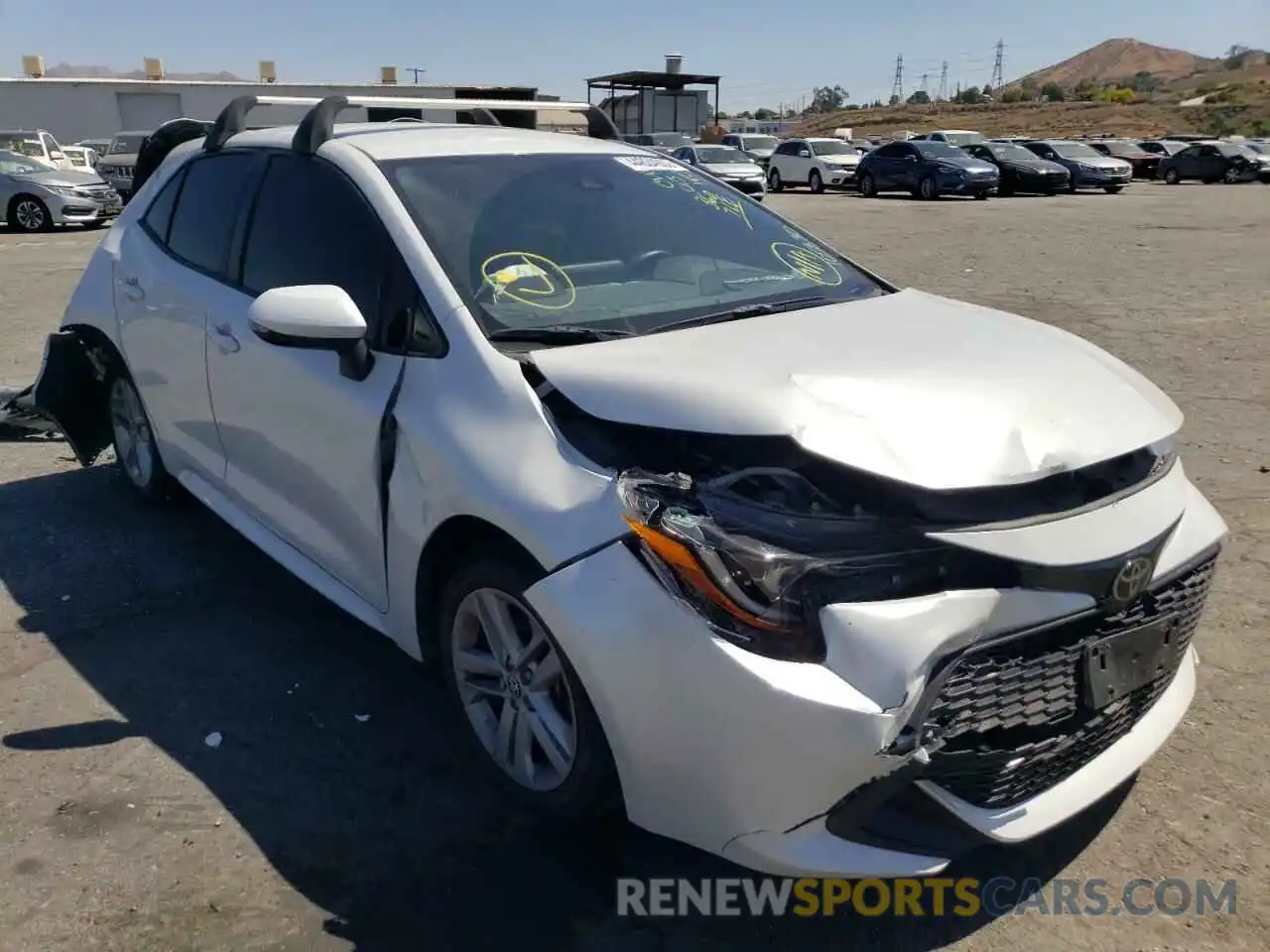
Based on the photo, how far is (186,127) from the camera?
5000 millimetres

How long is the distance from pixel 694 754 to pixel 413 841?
3.18ft

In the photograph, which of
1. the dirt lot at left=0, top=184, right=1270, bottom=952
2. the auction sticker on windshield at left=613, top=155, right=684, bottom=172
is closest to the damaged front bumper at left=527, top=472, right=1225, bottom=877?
the dirt lot at left=0, top=184, right=1270, bottom=952

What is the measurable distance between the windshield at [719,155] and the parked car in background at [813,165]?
5.08m

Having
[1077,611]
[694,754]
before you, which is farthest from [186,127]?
[1077,611]

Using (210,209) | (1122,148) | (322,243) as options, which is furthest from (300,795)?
(1122,148)

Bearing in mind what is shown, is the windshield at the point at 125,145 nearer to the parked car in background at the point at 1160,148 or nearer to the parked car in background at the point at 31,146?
the parked car in background at the point at 31,146

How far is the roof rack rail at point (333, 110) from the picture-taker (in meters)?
3.69

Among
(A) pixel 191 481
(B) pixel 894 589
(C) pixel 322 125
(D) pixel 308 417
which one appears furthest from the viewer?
(A) pixel 191 481

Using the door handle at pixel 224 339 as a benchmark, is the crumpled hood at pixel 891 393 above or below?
above

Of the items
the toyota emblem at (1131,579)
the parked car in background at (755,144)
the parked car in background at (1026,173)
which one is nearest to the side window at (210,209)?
the toyota emblem at (1131,579)

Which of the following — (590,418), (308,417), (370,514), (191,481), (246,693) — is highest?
(590,418)

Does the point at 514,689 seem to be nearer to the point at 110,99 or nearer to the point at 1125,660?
the point at 1125,660

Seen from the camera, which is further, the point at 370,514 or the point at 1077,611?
the point at 370,514

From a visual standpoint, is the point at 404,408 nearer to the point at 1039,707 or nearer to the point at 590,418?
the point at 590,418
